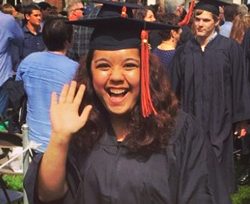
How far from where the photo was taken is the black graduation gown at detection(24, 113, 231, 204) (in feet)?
7.68

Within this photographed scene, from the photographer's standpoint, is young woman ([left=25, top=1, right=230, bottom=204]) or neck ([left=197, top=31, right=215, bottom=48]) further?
neck ([left=197, top=31, right=215, bottom=48])

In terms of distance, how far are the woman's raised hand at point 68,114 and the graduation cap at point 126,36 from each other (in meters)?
0.22

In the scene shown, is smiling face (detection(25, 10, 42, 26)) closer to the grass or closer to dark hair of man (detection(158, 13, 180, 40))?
dark hair of man (detection(158, 13, 180, 40))

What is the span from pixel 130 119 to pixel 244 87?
3.02m

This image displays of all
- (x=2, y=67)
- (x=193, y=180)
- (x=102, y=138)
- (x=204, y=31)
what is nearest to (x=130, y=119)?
(x=102, y=138)

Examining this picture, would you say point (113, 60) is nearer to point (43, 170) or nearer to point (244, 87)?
point (43, 170)

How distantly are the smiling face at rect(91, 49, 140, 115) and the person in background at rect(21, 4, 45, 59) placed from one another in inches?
233

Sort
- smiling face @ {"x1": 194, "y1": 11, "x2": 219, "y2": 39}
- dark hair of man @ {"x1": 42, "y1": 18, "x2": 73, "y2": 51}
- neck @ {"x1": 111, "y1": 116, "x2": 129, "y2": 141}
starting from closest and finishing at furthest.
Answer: neck @ {"x1": 111, "y1": 116, "x2": 129, "y2": 141} → dark hair of man @ {"x1": 42, "y1": 18, "x2": 73, "y2": 51} → smiling face @ {"x1": 194, "y1": 11, "x2": 219, "y2": 39}

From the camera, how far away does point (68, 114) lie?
89.5 inches

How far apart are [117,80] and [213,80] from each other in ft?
10.0

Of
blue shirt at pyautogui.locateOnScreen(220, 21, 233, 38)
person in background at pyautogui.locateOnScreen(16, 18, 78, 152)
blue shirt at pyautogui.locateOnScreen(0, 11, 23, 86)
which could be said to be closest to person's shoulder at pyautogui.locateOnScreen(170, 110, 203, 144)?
person in background at pyautogui.locateOnScreen(16, 18, 78, 152)

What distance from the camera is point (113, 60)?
235cm

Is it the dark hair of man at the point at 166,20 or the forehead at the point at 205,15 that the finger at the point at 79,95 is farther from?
the dark hair of man at the point at 166,20

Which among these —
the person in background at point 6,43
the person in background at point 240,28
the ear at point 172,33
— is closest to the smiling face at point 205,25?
the ear at point 172,33
